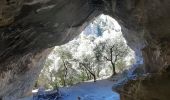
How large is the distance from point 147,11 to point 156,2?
1063mm

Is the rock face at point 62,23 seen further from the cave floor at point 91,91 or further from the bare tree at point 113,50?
the bare tree at point 113,50

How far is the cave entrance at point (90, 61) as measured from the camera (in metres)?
33.0

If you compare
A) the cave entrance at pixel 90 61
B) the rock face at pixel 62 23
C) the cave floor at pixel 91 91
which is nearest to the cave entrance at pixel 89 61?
the cave entrance at pixel 90 61

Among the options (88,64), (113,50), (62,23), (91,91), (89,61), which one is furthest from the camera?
(88,64)

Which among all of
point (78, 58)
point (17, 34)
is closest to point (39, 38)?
point (17, 34)

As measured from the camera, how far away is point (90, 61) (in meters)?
33.1

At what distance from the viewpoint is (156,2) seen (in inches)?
569

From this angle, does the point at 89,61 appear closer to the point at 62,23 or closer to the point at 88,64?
the point at 88,64

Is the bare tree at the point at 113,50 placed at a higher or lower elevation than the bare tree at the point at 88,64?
higher

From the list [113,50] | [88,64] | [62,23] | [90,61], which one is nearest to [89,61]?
[90,61]

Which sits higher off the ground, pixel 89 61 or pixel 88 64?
pixel 89 61

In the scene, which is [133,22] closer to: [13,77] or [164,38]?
[164,38]

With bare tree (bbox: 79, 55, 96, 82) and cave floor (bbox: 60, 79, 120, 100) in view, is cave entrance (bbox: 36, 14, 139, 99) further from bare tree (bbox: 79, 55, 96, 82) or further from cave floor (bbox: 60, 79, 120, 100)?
cave floor (bbox: 60, 79, 120, 100)

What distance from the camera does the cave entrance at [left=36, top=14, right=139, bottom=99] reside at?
108 feet
